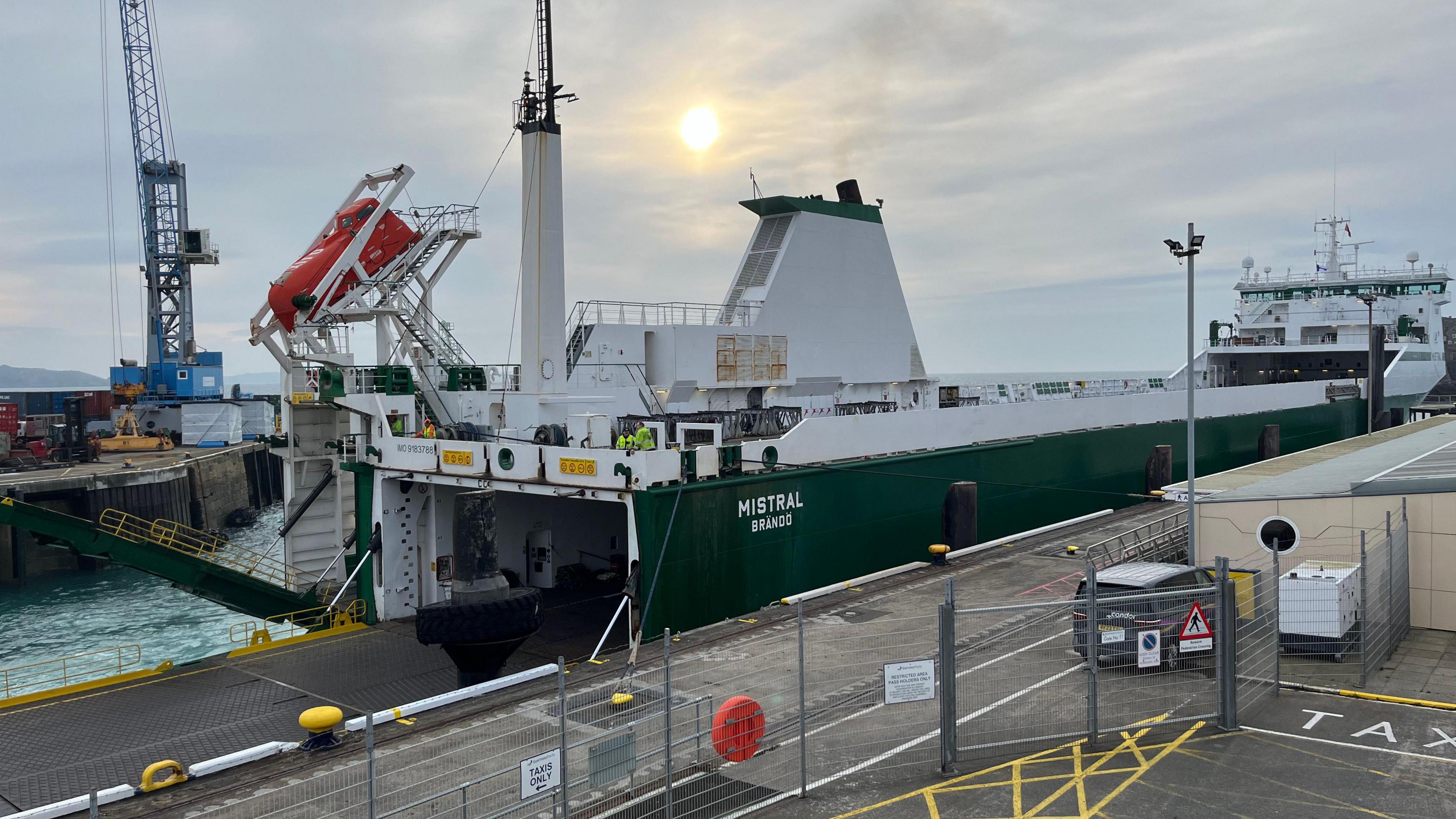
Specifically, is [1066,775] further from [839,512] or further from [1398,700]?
[839,512]

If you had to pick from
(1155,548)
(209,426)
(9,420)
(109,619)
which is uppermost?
(9,420)

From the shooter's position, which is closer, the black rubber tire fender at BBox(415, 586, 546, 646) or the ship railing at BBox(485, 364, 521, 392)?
the black rubber tire fender at BBox(415, 586, 546, 646)

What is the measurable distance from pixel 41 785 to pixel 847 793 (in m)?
7.93

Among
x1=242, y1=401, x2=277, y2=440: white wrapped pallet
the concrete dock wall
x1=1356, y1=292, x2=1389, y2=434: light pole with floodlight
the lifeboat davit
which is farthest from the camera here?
x1=242, y1=401, x2=277, y2=440: white wrapped pallet

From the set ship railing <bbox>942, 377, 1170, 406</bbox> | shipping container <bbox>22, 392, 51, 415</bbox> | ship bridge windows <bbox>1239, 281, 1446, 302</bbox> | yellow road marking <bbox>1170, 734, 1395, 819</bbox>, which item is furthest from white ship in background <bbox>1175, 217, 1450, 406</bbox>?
shipping container <bbox>22, 392, 51, 415</bbox>

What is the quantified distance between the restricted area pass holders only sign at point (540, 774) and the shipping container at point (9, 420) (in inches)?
2010

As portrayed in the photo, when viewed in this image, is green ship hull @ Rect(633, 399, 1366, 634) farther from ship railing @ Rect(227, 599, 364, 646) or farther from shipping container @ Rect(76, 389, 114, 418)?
shipping container @ Rect(76, 389, 114, 418)

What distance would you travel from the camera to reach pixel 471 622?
10922 millimetres

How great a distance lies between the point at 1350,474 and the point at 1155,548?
11.5ft

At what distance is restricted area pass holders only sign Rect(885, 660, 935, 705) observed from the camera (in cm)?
809

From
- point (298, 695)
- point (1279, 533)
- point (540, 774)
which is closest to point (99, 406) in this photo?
point (298, 695)

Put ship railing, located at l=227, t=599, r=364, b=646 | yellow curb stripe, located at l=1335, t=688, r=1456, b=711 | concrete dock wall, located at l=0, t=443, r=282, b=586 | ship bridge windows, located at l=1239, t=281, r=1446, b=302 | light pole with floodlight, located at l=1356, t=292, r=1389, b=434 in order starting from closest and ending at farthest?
yellow curb stripe, located at l=1335, t=688, r=1456, b=711 → ship railing, located at l=227, t=599, r=364, b=646 → concrete dock wall, located at l=0, t=443, r=282, b=586 → light pole with floodlight, located at l=1356, t=292, r=1389, b=434 → ship bridge windows, located at l=1239, t=281, r=1446, b=302

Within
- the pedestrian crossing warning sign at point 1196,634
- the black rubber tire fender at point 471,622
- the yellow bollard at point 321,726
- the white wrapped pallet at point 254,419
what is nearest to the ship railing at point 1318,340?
the pedestrian crossing warning sign at point 1196,634

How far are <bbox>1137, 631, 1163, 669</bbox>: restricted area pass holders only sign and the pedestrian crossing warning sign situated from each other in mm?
223
